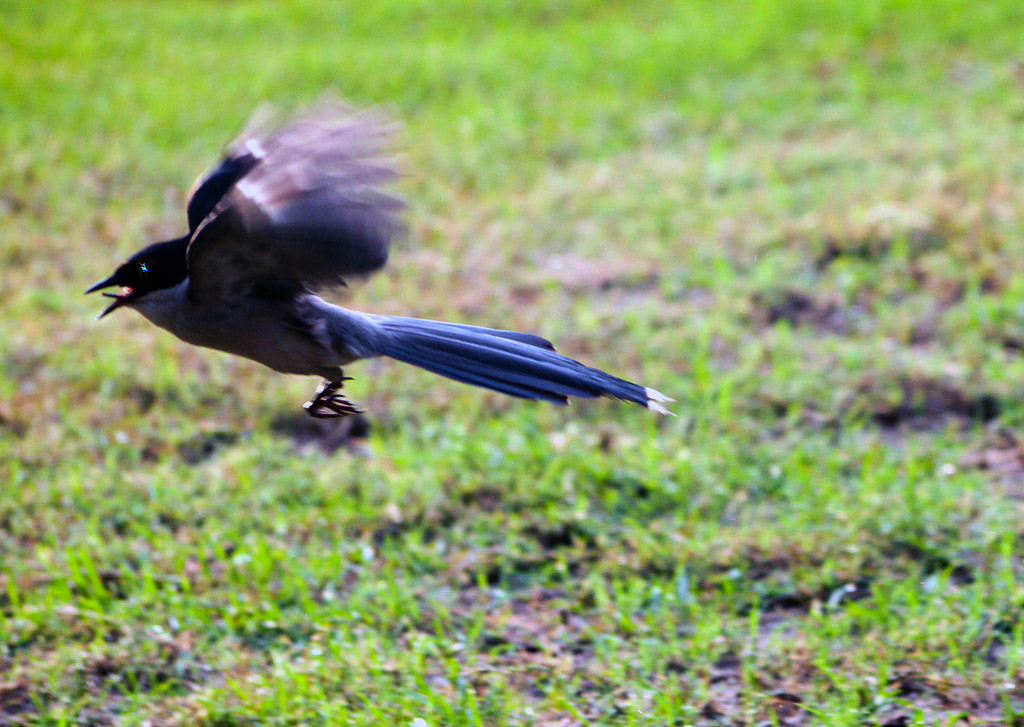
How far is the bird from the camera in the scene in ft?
9.16

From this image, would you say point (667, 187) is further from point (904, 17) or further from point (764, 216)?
point (904, 17)

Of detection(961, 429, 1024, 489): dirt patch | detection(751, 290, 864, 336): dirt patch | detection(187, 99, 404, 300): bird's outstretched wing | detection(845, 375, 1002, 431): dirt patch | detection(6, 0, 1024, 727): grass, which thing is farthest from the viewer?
detection(751, 290, 864, 336): dirt patch

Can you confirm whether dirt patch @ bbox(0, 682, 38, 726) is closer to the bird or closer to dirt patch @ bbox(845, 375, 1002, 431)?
the bird

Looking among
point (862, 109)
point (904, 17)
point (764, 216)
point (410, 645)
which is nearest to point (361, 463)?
point (410, 645)

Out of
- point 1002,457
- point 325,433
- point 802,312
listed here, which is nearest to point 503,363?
point 325,433

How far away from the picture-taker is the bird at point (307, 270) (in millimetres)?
2791

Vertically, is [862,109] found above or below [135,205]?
above

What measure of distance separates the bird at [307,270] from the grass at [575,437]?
110 cm

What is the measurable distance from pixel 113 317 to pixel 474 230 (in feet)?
7.54

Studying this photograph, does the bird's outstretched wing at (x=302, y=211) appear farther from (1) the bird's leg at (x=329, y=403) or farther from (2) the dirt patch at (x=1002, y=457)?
(2) the dirt patch at (x=1002, y=457)

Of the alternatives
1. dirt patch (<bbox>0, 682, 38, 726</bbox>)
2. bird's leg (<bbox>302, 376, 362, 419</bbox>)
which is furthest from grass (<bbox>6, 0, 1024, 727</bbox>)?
bird's leg (<bbox>302, 376, 362, 419</bbox>)

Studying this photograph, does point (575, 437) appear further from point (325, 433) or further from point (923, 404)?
point (923, 404)

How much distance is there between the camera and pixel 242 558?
13.6 feet

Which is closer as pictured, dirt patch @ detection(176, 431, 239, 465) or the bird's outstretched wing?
the bird's outstretched wing
